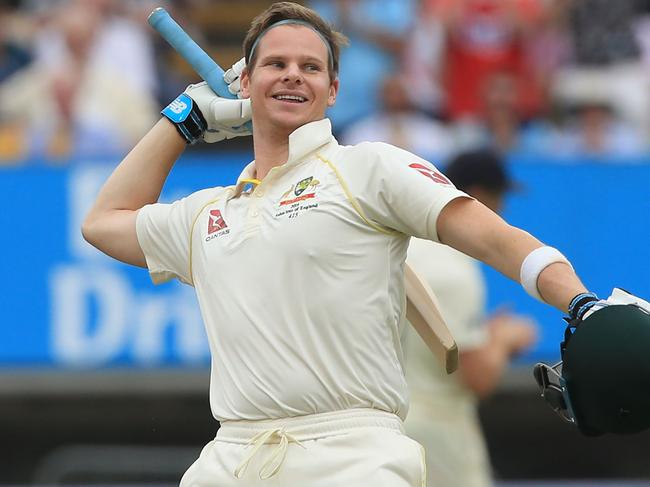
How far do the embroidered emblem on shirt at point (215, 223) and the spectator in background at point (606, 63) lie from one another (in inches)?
290

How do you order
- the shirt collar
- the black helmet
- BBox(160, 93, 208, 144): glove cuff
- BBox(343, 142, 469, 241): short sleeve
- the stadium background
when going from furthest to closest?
the stadium background < BBox(160, 93, 208, 144): glove cuff < the shirt collar < BBox(343, 142, 469, 241): short sleeve < the black helmet

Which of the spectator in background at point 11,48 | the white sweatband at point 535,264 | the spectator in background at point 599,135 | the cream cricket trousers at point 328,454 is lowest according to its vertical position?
the cream cricket trousers at point 328,454

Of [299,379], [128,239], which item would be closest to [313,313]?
[299,379]

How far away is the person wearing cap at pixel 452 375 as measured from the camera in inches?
259

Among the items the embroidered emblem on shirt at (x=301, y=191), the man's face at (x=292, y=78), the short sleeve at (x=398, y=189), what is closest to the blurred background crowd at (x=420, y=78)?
the man's face at (x=292, y=78)

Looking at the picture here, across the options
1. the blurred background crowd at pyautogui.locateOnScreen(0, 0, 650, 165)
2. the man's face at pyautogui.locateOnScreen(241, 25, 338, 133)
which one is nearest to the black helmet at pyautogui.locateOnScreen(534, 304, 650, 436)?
the man's face at pyautogui.locateOnScreen(241, 25, 338, 133)

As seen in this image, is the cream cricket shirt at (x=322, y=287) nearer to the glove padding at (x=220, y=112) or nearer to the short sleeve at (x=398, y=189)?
the short sleeve at (x=398, y=189)

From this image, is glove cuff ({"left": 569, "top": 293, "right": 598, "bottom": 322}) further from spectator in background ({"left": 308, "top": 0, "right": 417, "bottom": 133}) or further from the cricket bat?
spectator in background ({"left": 308, "top": 0, "right": 417, "bottom": 133})

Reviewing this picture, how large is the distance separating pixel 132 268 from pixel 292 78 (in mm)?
6139

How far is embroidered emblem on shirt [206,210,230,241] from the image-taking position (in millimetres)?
4499

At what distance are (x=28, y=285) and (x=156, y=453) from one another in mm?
1580

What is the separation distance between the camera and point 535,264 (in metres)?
3.80

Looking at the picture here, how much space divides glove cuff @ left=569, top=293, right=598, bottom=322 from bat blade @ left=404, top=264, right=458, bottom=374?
87 centimetres

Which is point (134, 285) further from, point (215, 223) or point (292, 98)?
point (292, 98)
